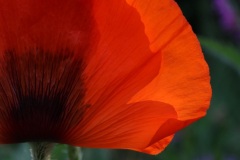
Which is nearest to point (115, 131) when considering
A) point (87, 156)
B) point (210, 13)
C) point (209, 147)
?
point (87, 156)

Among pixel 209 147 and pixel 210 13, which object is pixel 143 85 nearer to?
pixel 209 147

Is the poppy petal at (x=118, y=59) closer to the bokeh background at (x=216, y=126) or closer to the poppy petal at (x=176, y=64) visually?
the poppy petal at (x=176, y=64)

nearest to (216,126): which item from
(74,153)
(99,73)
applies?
(74,153)

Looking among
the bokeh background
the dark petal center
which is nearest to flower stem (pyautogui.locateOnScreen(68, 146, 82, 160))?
the dark petal center

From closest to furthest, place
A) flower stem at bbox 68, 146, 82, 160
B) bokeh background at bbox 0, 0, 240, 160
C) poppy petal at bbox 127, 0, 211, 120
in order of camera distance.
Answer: poppy petal at bbox 127, 0, 211, 120 → flower stem at bbox 68, 146, 82, 160 → bokeh background at bbox 0, 0, 240, 160

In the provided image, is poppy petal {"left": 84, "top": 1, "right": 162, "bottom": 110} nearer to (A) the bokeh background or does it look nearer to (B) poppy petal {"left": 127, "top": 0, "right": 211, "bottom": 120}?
(B) poppy petal {"left": 127, "top": 0, "right": 211, "bottom": 120}

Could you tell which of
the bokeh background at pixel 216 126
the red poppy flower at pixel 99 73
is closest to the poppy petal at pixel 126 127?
the red poppy flower at pixel 99 73

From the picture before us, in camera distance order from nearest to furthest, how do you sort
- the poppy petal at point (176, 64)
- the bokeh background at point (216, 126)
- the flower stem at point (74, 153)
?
A: 1. the poppy petal at point (176, 64)
2. the flower stem at point (74, 153)
3. the bokeh background at point (216, 126)
